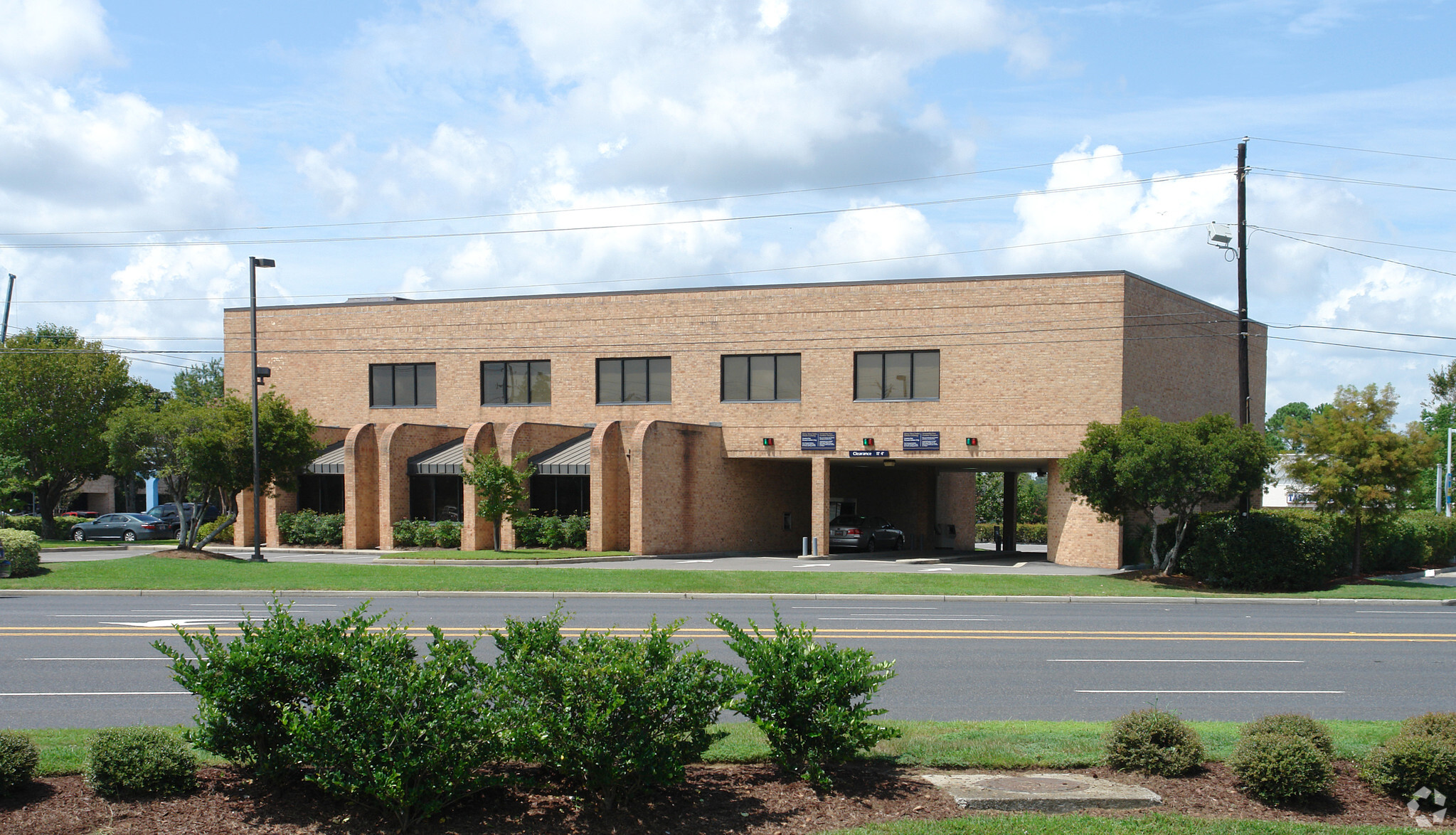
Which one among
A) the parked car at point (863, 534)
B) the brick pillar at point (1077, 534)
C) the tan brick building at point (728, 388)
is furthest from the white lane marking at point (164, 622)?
the parked car at point (863, 534)

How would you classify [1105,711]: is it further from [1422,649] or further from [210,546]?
[210,546]

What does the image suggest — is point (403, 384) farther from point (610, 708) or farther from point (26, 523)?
point (610, 708)

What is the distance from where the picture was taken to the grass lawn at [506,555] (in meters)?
32.6

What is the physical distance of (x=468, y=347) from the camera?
40625 millimetres

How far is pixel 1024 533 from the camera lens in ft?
218

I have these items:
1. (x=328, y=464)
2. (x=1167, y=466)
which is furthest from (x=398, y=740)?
(x=328, y=464)

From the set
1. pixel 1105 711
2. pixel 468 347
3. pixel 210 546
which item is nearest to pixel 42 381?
pixel 210 546

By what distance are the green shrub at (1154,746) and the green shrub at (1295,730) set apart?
36 centimetres

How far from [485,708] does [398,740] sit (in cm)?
51

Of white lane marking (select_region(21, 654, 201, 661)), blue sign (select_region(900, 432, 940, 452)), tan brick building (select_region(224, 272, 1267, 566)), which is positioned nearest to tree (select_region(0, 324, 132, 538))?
tan brick building (select_region(224, 272, 1267, 566))

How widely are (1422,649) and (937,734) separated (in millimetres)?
10853

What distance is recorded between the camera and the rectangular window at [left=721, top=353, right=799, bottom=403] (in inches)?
1453

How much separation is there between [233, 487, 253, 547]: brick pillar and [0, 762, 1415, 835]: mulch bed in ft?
117

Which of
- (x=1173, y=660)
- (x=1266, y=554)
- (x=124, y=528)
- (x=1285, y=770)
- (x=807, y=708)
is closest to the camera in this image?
(x=1285, y=770)
